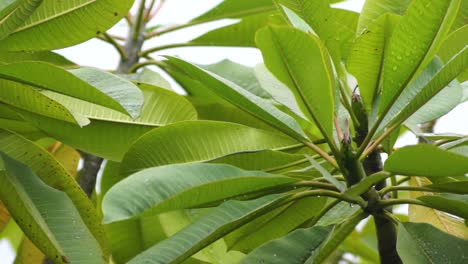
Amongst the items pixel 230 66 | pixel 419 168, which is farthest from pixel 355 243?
pixel 419 168

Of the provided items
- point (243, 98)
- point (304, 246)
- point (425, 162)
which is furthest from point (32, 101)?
point (425, 162)

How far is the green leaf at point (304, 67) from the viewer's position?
0.90m

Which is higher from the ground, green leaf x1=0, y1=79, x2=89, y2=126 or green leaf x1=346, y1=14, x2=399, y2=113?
green leaf x1=346, y1=14, x2=399, y2=113

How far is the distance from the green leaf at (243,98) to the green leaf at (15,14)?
168mm

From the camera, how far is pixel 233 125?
108 centimetres

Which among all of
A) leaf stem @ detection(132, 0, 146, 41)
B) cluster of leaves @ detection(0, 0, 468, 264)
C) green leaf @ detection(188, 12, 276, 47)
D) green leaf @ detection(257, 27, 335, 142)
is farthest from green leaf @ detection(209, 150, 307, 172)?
leaf stem @ detection(132, 0, 146, 41)

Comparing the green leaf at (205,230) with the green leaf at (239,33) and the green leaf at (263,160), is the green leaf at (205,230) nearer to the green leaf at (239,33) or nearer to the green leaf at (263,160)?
the green leaf at (263,160)

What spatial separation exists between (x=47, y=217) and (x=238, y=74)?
1.63 ft

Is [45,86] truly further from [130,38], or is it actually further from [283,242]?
[130,38]

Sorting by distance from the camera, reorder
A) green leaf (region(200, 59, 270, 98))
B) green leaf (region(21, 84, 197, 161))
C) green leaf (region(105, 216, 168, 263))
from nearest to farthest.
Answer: green leaf (region(21, 84, 197, 161)) → green leaf (region(105, 216, 168, 263)) → green leaf (region(200, 59, 270, 98))

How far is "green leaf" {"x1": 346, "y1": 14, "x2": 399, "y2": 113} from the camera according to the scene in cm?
102

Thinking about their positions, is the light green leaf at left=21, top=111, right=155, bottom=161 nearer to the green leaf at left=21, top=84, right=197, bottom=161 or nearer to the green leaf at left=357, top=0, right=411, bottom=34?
the green leaf at left=21, top=84, right=197, bottom=161

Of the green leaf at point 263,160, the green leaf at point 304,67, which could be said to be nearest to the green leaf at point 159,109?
the green leaf at point 263,160

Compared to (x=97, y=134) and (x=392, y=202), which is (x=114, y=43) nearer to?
(x=97, y=134)
